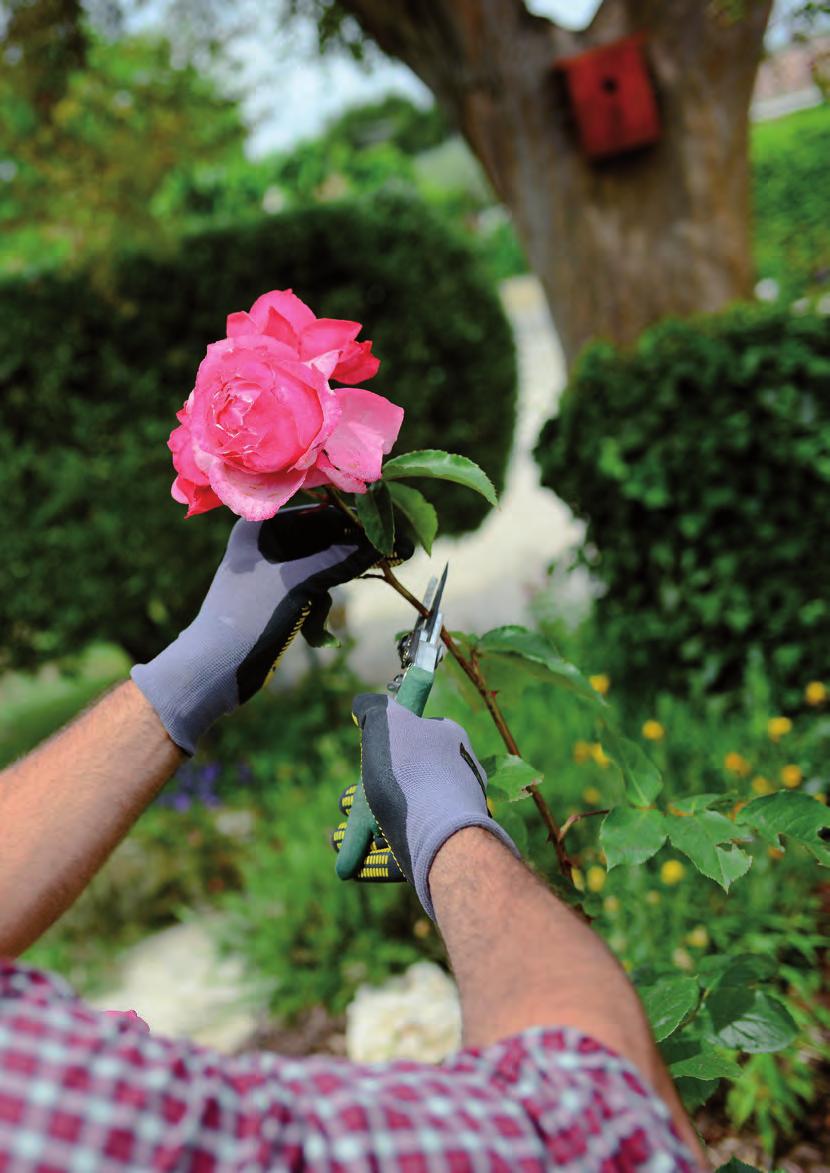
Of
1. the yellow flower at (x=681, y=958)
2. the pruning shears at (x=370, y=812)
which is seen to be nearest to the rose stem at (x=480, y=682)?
the pruning shears at (x=370, y=812)

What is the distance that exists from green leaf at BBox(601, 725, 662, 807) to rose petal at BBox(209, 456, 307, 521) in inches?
23.3

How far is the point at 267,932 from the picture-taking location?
9.34ft

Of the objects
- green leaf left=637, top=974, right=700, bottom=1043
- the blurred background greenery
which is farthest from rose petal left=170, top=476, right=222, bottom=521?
green leaf left=637, top=974, right=700, bottom=1043

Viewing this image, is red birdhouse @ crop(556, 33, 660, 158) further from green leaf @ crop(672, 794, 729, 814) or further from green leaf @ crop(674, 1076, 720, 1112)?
green leaf @ crop(674, 1076, 720, 1112)

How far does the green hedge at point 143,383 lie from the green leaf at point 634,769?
3.39 meters

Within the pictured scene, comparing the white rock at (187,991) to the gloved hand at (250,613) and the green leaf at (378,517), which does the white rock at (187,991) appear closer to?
the gloved hand at (250,613)

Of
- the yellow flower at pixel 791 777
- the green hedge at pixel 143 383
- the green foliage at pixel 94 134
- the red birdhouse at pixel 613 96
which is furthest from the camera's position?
the green hedge at pixel 143 383

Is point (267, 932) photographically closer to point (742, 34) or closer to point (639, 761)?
point (639, 761)

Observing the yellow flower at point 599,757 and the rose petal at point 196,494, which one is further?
the yellow flower at point 599,757

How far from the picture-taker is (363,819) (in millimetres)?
1168

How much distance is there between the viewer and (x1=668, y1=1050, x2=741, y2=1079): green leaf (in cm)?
124

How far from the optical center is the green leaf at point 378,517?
117 cm

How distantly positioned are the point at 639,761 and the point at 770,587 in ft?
6.21

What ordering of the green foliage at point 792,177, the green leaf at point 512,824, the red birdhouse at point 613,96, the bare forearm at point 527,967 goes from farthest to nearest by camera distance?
the green foliage at point 792,177
the red birdhouse at point 613,96
the green leaf at point 512,824
the bare forearm at point 527,967
